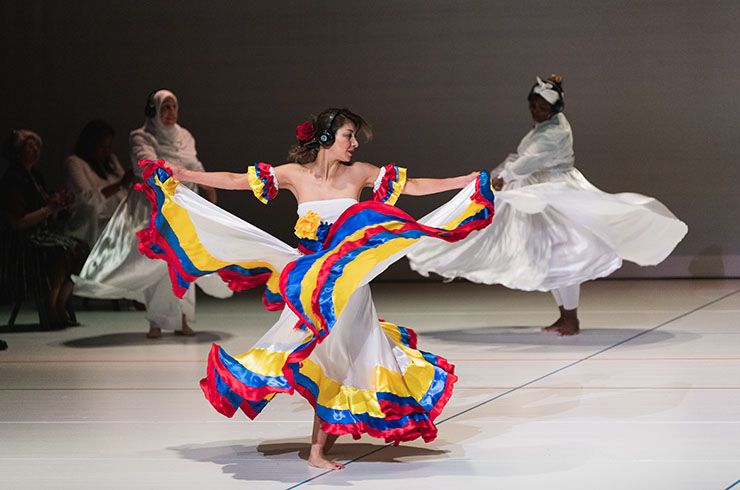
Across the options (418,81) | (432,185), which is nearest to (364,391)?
(432,185)

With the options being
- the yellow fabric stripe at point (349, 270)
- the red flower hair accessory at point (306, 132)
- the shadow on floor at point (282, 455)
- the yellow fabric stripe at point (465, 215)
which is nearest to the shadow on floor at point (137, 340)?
the shadow on floor at point (282, 455)

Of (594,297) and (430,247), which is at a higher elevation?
(430,247)

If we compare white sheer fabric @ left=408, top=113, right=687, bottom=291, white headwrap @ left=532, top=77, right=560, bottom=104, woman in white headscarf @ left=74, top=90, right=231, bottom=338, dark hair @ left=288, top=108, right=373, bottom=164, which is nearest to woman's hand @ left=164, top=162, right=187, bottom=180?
dark hair @ left=288, top=108, right=373, bottom=164

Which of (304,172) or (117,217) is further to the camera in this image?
(117,217)

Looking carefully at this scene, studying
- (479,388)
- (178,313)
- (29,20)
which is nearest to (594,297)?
(178,313)

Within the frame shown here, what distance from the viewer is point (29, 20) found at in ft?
38.8

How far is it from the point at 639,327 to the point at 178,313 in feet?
9.63

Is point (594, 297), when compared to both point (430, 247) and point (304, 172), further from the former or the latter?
point (304, 172)

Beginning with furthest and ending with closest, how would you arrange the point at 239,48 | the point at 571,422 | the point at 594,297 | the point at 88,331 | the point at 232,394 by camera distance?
the point at 239,48 → the point at 594,297 → the point at 88,331 → the point at 571,422 → the point at 232,394

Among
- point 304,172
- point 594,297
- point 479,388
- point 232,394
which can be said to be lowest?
point 594,297

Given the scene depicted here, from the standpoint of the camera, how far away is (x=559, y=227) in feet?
21.6

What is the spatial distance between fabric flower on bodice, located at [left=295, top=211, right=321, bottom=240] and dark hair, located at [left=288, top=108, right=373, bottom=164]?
24 centimetres

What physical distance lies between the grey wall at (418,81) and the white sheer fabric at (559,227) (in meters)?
4.48

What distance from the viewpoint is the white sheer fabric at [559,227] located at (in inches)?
253
